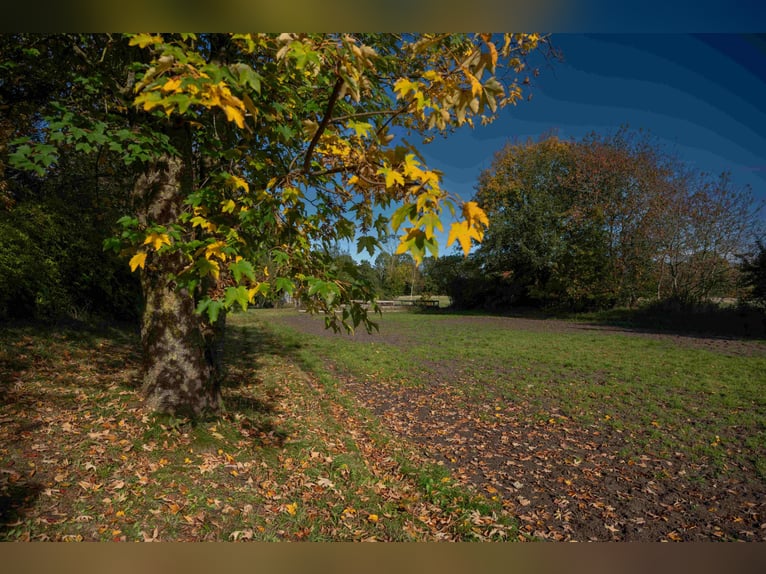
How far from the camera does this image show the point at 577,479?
12.1 feet

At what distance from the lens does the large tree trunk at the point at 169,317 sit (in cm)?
357

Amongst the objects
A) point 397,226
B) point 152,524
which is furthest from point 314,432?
point 397,226

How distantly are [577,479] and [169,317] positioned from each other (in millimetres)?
4332

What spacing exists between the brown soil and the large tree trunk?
103 inches

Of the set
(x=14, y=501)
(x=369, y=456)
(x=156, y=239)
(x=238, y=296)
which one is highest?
(x=156, y=239)

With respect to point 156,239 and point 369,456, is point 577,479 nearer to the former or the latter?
point 369,456

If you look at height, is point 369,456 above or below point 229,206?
below

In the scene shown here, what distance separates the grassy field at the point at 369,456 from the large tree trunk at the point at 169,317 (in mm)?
251

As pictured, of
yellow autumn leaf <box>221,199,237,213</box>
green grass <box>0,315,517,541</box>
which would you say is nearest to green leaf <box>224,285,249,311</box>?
yellow autumn leaf <box>221,199,237,213</box>

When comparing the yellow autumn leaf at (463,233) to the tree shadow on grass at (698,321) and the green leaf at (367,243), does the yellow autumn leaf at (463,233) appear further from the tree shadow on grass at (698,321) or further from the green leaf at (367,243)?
the tree shadow on grass at (698,321)

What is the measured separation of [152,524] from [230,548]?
1805 millimetres

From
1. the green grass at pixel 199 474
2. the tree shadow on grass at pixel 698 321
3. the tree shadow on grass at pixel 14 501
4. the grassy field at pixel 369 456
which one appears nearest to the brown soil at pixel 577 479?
the grassy field at pixel 369 456

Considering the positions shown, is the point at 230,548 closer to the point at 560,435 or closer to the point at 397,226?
the point at 397,226

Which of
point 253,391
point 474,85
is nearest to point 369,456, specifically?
point 253,391
